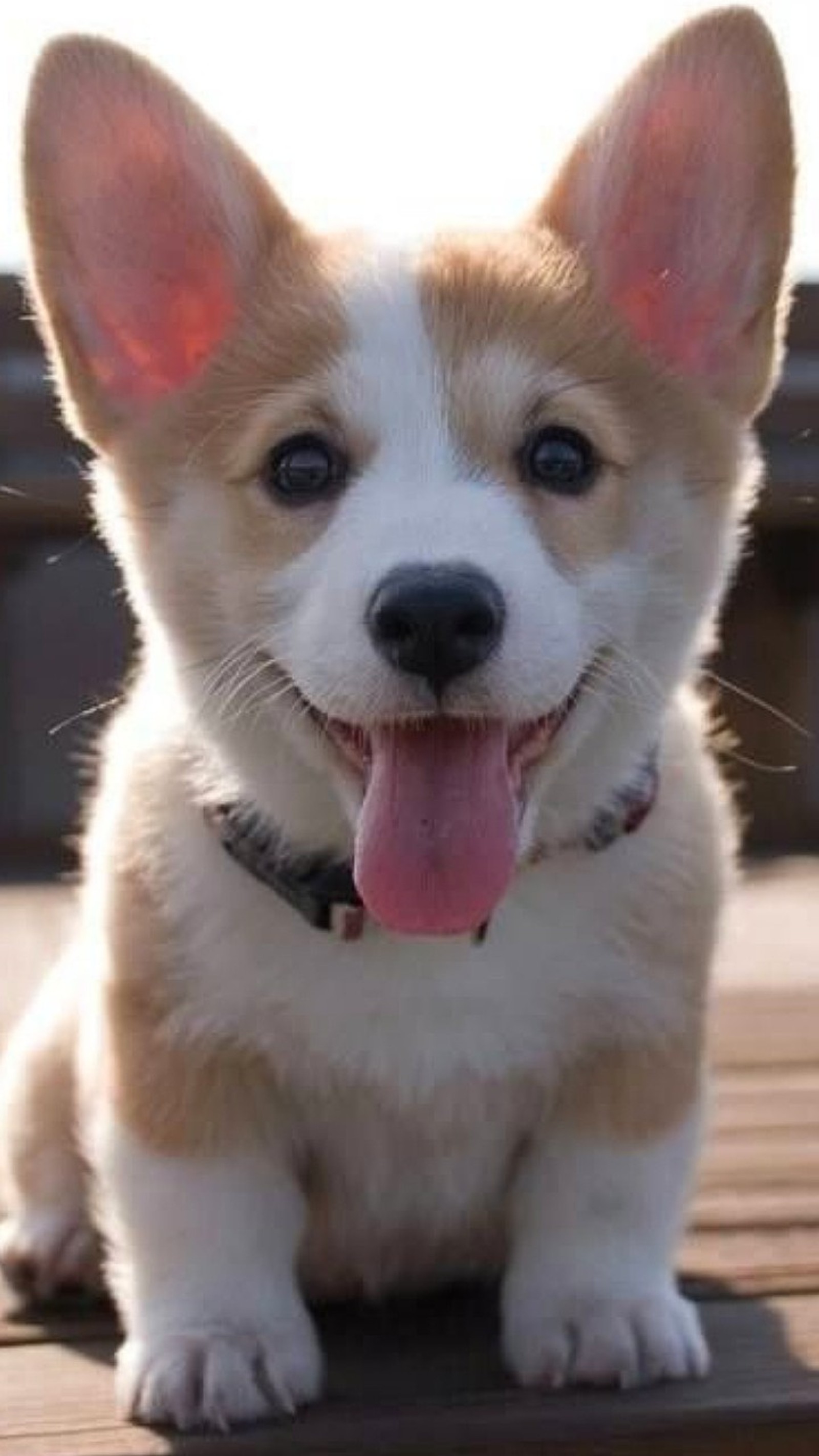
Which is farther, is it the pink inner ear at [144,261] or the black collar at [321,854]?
the pink inner ear at [144,261]

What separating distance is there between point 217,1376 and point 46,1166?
496 mm

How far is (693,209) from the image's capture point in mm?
2529

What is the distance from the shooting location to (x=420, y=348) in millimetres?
2271

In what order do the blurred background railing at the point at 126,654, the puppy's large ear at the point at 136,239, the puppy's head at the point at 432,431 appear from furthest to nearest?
the blurred background railing at the point at 126,654 → the puppy's large ear at the point at 136,239 → the puppy's head at the point at 432,431

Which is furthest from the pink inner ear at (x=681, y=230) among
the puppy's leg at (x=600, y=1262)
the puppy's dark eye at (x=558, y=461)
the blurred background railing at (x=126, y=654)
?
the blurred background railing at (x=126, y=654)

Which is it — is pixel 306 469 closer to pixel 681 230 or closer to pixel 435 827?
pixel 435 827

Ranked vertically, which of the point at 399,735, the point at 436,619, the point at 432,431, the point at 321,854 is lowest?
the point at 321,854

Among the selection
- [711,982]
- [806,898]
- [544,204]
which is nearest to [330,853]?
[711,982]

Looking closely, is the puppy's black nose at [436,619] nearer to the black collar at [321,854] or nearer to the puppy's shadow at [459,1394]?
the black collar at [321,854]

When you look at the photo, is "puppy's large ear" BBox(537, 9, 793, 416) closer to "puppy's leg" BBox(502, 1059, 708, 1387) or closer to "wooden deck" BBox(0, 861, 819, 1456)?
"puppy's leg" BBox(502, 1059, 708, 1387)

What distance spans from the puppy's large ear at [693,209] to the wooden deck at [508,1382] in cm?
86

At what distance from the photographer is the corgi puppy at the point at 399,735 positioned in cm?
223

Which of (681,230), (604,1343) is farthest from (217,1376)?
(681,230)

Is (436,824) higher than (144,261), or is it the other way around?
(144,261)
